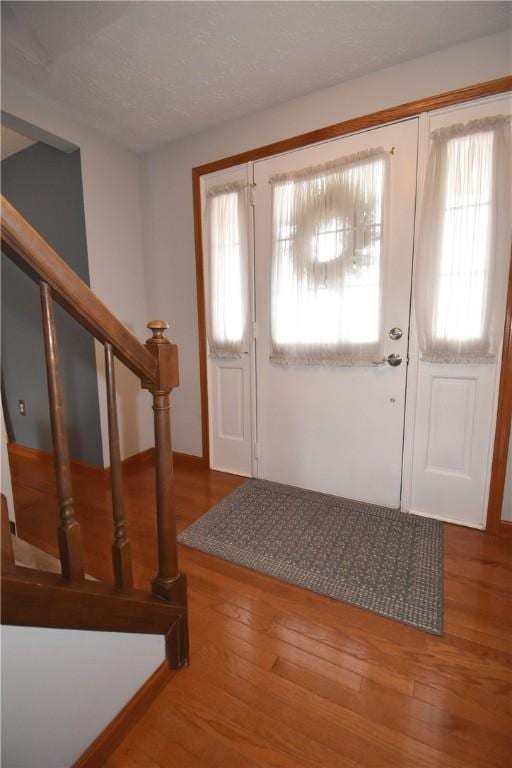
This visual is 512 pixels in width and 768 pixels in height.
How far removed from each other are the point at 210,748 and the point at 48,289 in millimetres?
1250

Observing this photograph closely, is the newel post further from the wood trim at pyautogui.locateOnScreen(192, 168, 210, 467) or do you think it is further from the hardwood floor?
the wood trim at pyautogui.locateOnScreen(192, 168, 210, 467)

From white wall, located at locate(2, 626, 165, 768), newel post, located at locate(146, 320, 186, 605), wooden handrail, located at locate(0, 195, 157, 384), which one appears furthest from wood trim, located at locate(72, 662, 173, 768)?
wooden handrail, located at locate(0, 195, 157, 384)

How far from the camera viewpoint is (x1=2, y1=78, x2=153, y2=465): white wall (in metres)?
2.19

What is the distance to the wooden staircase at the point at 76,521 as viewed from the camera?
2.16ft

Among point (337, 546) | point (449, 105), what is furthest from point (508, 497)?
point (449, 105)

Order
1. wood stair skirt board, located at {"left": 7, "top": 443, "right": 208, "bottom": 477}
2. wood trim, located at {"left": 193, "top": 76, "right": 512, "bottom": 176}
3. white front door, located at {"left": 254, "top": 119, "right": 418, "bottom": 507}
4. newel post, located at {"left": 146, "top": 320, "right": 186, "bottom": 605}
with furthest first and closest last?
wood stair skirt board, located at {"left": 7, "top": 443, "right": 208, "bottom": 477}, white front door, located at {"left": 254, "top": 119, "right": 418, "bottom": 507}, wood trim, located at {"left": 193, "top": 76, "right": 512, "bottom": 176}, newel post, located at {"left": 146, "top": 320, "right": 186, "bottom": 605}

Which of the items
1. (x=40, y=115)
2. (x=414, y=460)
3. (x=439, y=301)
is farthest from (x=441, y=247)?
(x=40, y=115)

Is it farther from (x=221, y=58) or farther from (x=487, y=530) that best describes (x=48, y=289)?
(x=487, y=530)

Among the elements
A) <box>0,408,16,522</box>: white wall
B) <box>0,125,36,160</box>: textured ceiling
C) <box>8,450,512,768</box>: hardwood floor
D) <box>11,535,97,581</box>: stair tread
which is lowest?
<box>8,450,512,768</box>: hardwood floor

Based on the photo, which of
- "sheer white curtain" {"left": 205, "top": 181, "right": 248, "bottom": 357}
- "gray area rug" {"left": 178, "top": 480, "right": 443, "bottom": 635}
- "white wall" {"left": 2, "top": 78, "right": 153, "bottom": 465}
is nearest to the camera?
"gray area rug" {"left": 178, "top": 480, "right": 443, "bottom": 635}

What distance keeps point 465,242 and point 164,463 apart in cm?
183

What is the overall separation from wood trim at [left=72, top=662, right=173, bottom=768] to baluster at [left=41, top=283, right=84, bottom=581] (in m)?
0.47

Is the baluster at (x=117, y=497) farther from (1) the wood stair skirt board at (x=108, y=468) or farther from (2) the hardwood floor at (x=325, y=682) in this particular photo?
(1) the wood stair skirt board at (x=108, y=468)

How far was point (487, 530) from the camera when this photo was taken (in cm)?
185
